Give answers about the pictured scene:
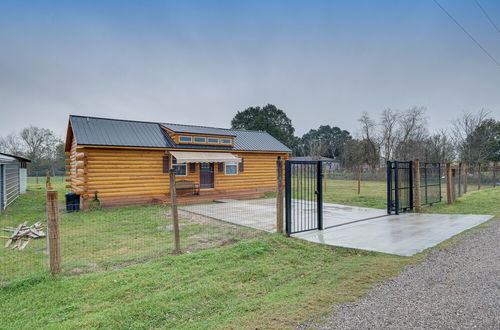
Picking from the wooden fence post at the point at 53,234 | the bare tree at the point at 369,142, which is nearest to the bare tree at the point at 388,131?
the bare tree at the point at 369,142

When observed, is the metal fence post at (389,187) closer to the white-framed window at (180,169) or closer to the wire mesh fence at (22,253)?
the wire mesh fence at (22,253)

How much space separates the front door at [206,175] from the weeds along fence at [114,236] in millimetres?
3876

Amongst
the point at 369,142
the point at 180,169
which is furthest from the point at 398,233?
the point at 369,142

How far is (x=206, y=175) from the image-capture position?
14.9 m

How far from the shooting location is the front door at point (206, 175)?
1469 cm

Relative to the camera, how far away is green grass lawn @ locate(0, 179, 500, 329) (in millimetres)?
2742

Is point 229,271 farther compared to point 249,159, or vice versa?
point 249,159

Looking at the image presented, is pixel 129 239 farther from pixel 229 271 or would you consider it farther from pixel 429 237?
pixel 429 237

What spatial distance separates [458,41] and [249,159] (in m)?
11.4

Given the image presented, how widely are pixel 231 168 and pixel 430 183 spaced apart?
9.51m

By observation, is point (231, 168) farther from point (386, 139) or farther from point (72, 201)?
point (386, 139)

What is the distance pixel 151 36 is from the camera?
46.1 ft

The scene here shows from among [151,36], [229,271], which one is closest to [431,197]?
[229,271]

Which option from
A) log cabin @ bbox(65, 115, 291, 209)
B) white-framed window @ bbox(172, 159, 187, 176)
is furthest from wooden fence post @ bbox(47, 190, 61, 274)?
white-framed window @ bbox(172, 159, 187, 176)
